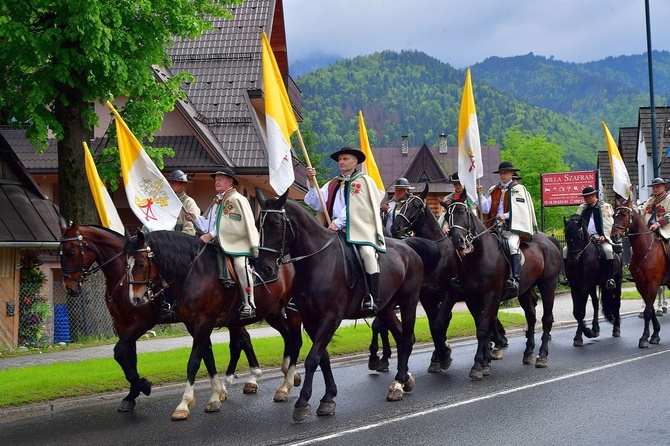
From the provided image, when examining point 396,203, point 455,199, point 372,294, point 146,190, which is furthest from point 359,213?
point 396,203

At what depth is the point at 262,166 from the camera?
2927cm

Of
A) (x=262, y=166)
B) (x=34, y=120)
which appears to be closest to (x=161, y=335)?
(x=34, y=120)

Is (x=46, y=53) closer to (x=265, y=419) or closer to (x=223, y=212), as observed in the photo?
(x=223, y=212)

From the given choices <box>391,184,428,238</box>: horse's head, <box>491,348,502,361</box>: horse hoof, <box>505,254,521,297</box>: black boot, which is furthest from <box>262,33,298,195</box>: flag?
<box>491,348,502,361</box>: horse hoof

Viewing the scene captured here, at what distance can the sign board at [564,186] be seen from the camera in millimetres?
33562

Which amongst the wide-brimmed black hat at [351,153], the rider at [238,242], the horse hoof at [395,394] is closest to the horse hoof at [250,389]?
the rider at [238,242]

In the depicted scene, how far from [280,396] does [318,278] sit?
1.89 metres

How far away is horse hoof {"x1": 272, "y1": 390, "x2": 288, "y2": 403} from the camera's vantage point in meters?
11.7

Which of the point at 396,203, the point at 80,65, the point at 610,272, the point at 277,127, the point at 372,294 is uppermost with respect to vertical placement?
the point at 80,65

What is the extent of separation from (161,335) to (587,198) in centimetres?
1001

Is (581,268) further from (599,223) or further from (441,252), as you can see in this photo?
(441,252)

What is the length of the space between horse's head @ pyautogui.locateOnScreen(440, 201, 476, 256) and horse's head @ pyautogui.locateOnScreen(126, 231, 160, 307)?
4.39m

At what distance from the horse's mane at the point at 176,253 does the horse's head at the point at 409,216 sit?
11.2 ft

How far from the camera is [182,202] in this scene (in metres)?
13.9
